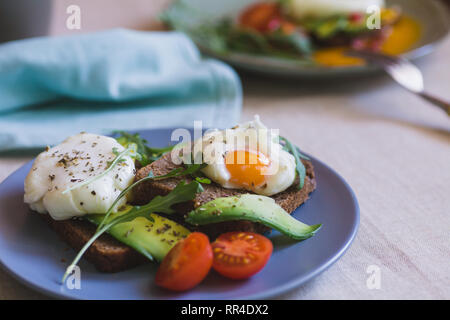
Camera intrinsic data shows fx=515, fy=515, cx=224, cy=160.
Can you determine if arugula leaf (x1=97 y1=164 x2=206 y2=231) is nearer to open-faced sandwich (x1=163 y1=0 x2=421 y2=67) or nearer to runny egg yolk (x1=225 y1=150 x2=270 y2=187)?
runny egg yolk (x1=225 y1=150 x2=270 y2=187)

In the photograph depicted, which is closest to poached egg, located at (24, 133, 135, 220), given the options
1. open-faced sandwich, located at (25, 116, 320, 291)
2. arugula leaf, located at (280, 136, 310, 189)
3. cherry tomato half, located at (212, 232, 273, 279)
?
open-faced sandwich, located at (25, 116, 320, 291)

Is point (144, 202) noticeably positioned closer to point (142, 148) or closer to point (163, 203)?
point (163, 203)

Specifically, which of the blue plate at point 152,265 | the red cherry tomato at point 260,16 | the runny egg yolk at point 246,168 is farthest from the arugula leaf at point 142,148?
the red cherry tomato at point 260,16

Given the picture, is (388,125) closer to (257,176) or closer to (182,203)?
(257,176)

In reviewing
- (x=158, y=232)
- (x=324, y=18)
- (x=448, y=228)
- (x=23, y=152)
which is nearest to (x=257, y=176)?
(x=158, y=232)

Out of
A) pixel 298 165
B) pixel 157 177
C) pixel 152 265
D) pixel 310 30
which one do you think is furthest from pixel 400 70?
pixel 152 265

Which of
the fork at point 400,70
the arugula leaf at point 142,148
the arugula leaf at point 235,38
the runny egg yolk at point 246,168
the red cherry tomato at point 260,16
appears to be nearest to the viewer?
the runny egg yolk at point 246,168

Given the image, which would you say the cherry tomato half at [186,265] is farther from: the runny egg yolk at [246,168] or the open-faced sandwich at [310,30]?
the open-faced sandwich at [310,30]
